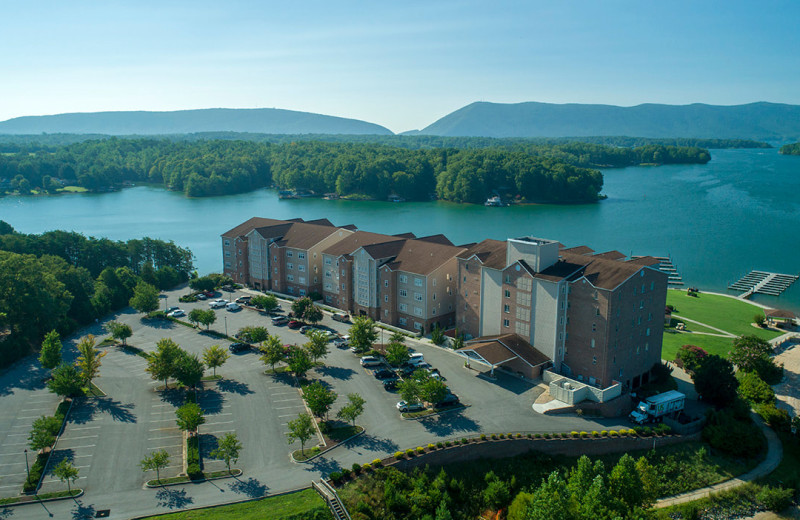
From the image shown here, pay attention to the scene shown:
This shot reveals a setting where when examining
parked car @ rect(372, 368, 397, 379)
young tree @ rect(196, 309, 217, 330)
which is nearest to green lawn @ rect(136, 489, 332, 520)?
parked car @ rect(372, 368, 397, 379)

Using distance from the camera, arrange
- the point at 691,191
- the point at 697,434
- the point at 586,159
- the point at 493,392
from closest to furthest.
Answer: the point at 697,434 < the point at 493,392 < the point at 691,191 < the point at 586,159

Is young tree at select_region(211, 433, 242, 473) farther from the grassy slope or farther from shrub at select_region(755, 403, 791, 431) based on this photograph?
the grassy slope

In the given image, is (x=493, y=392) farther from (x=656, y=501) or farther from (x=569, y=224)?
(x=569, y=224)

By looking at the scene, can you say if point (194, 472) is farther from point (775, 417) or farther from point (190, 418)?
point (775, 417)

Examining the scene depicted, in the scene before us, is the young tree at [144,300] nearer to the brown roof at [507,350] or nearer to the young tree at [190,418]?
the young tree at [190,418]

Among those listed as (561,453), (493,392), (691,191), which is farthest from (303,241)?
(691,191)
